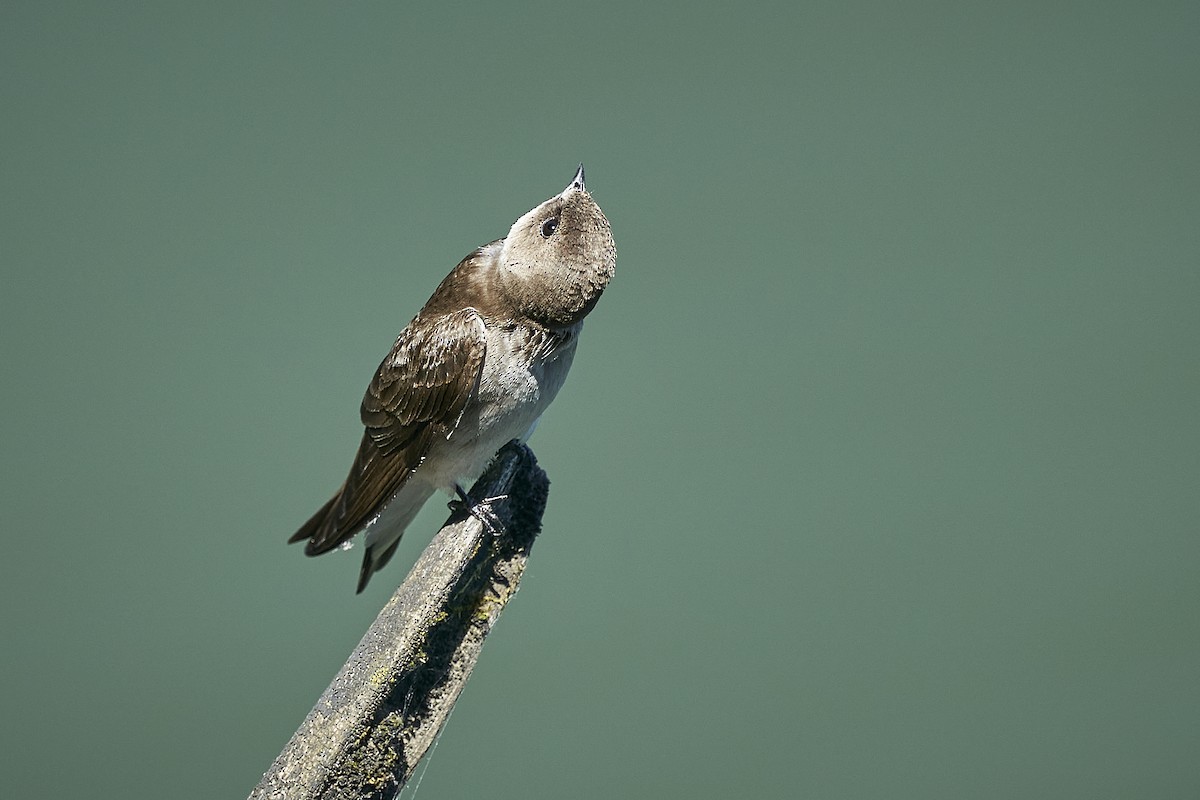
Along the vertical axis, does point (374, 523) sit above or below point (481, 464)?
below

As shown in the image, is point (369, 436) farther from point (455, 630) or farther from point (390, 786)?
point (390, 786)

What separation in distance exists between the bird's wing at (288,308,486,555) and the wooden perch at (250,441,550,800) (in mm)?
424

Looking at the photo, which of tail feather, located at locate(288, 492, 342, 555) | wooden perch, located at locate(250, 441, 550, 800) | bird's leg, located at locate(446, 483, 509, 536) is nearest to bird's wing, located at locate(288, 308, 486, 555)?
tail feather, located at locate(288, 492, 342, 555)

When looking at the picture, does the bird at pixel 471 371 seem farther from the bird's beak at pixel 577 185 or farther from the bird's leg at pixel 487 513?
the bird's leg at pixel 487 513

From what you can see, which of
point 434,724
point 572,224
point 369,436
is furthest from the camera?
point 369,436

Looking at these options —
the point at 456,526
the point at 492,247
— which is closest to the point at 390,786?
the point at 456,526

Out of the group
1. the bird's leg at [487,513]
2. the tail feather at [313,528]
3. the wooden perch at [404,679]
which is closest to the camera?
the wooden perch at [404,679]

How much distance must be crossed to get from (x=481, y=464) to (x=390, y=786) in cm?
73

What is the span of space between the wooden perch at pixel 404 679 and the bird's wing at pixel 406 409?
1.39 feet

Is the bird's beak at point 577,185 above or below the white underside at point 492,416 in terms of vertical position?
above

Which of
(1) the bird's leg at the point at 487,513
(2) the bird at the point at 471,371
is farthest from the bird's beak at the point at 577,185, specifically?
(1) the bird's leg at the point at 487,513

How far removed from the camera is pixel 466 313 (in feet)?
5.17

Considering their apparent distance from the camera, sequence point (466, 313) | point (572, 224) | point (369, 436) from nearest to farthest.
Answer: point (572, 224) → point (466, 313) → point (369, 436)

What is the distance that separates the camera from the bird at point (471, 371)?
1484 millimetres
